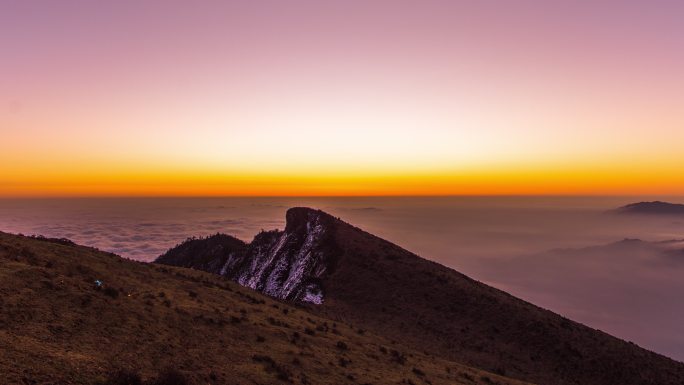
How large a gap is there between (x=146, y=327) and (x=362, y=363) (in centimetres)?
1319

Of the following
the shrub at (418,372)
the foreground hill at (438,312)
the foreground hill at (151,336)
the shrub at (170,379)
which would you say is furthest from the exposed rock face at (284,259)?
the shrub at (170,379)

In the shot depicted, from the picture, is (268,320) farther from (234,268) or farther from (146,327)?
(234,268)

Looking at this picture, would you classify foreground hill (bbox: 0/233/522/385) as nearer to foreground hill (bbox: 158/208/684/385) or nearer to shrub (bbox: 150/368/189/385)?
shrub (bbox: 150/368/189/385)

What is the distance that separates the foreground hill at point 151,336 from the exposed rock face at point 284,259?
31215 millimetres

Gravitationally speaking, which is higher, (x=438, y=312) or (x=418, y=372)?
(x=418, y=372)

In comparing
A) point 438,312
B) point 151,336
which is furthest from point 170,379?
point 438,312

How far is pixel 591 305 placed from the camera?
620ft

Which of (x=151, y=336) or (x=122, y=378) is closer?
(x=122, y=378)

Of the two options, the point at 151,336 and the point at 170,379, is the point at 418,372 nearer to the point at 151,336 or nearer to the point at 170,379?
the point at 151,336

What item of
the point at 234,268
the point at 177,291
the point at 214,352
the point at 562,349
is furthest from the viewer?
the point at 234,268

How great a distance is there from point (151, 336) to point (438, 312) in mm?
42102

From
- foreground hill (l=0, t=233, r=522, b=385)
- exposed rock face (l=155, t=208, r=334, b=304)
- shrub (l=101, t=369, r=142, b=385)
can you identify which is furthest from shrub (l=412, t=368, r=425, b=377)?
exposed rock face (l=155, t=208, r=334, b=304)

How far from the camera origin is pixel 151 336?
60.2 feet

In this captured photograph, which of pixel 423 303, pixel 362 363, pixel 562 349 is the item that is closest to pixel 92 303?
pixel 362 363
